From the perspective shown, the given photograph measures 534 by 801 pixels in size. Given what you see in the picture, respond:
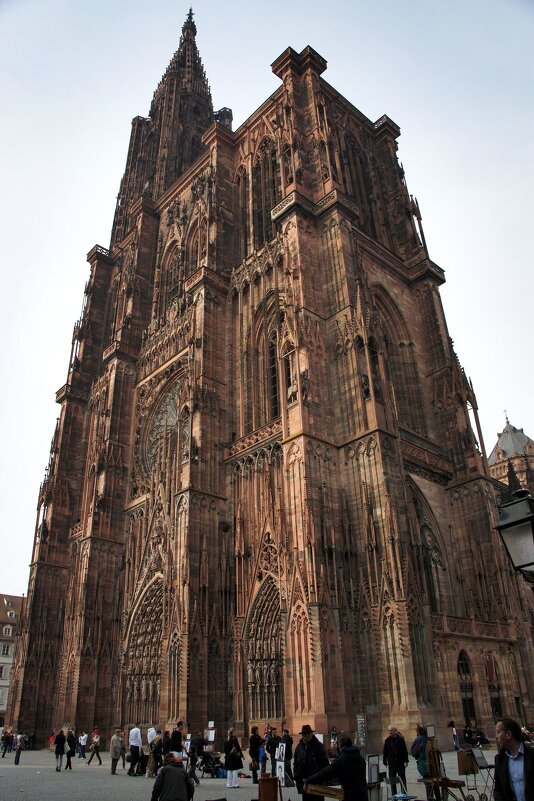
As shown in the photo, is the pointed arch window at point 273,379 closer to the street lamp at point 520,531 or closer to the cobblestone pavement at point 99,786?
the cobblestone pavement at point 99,786

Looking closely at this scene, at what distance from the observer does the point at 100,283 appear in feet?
141

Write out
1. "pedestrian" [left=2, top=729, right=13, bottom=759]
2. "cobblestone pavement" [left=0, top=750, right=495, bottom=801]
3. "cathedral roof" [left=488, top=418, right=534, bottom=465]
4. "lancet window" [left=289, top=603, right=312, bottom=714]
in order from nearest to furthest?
"cobblestone pavement" [left=0, top=750, right=495, bottom=801]
"lancet window" [left=289, top=603, right=312, bottom=714]
"pedestrian" [left=2, top=729, right=13, bottom=759]
"cathedral roof" [left=488, top=418, right=534, bottom=465]

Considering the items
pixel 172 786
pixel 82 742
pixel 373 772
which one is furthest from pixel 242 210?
pixel 172 786

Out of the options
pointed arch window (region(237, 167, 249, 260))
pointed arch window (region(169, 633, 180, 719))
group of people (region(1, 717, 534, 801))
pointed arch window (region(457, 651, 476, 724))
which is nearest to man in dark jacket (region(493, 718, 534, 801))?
group of people (region(1, 717, 534, 801))

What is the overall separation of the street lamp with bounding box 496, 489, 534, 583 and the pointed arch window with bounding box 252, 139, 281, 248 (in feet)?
85.6

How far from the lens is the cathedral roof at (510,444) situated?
6781 centimetres

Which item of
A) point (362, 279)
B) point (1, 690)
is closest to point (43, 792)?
point (362, 279)

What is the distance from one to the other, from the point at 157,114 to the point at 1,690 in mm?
55811

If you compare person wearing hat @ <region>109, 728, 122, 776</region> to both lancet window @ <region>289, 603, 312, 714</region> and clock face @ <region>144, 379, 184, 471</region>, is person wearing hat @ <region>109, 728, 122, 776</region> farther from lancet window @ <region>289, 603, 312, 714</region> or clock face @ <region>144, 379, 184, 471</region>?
clock face @ <region>144, 379, 184, 471</region>

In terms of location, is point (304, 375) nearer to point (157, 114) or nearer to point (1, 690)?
point (157, 114)

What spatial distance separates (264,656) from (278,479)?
20.0 feet

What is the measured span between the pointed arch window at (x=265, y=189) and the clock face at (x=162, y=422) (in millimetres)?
8584

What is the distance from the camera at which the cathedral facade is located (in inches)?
740

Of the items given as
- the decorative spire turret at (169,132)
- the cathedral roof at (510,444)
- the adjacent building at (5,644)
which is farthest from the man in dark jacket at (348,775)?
the cathedral roof at (510,444)
